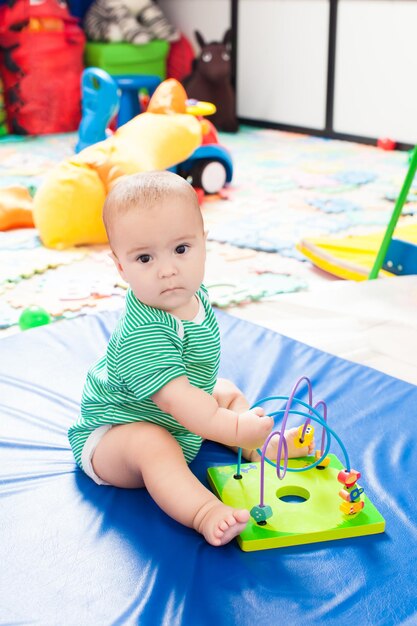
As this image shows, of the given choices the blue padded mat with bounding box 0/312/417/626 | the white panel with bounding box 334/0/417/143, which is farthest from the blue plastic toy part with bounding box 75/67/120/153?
the blue padded mat with bounding box 0/312/417/626

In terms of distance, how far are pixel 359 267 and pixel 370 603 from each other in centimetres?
141

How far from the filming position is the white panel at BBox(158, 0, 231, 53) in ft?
16.6

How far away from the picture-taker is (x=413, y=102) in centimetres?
403

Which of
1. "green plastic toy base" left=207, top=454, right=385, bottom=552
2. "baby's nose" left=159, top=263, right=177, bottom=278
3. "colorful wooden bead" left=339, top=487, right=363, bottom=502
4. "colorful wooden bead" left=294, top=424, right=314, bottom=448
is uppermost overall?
"baby's nose" left=159, top=263, right=177, bottom=278

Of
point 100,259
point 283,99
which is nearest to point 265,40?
point 283,99

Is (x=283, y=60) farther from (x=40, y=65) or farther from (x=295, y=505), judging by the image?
(x=295, y=505)

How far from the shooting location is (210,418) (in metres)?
1.04

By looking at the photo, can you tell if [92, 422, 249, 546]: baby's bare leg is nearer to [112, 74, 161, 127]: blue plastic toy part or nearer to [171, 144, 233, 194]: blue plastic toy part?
[171, 144, 233, 194]: blue plastic toy part

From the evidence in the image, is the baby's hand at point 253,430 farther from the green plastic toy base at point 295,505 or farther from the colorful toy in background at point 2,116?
the colorful toy in background at point 2,116

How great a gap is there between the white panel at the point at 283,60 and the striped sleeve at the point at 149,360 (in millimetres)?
3736

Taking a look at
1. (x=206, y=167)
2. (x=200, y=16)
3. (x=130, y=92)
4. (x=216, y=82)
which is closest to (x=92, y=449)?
(x=206, y=167)

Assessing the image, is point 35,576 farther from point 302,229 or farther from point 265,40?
point 265,40

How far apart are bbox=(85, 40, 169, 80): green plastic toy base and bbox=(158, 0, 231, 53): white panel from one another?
0.31 m

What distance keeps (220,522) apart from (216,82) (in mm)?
3993
